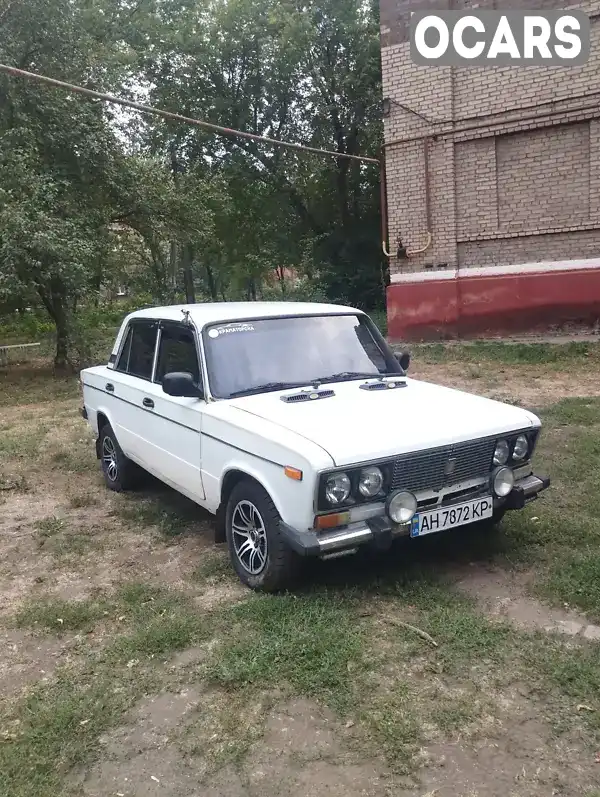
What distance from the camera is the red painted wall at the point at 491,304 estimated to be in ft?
41.4

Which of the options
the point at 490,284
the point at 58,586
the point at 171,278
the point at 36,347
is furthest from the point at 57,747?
the point at 171,278

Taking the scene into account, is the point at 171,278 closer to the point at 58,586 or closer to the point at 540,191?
the point at 540,191

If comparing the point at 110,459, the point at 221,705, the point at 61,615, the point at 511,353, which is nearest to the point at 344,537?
the point at 221,705

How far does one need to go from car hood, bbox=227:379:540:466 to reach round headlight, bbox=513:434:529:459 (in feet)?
0.32

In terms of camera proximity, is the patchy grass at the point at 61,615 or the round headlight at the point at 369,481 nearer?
the round headlight at the point at 369,481

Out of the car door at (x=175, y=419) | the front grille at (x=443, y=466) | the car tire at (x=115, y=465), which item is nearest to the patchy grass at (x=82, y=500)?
the car tire at (x=115, y=465)

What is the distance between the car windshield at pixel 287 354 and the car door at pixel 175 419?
0.63ft

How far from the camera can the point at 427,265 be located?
13883mm

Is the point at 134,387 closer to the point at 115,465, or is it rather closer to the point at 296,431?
the point at 115,465

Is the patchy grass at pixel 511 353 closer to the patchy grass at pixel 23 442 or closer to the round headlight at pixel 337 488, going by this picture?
the patchy grass at pixel 23 442

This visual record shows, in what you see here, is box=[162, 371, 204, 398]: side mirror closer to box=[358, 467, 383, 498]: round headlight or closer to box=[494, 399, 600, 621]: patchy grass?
box=[358, 467, 383, 498]: round headlight

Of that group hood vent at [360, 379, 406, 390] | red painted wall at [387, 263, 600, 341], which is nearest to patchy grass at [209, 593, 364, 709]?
hood vent at [360, 379, 406, 390]

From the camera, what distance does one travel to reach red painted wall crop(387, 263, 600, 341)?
12617 mm

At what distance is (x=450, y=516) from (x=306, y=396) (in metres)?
1.14
